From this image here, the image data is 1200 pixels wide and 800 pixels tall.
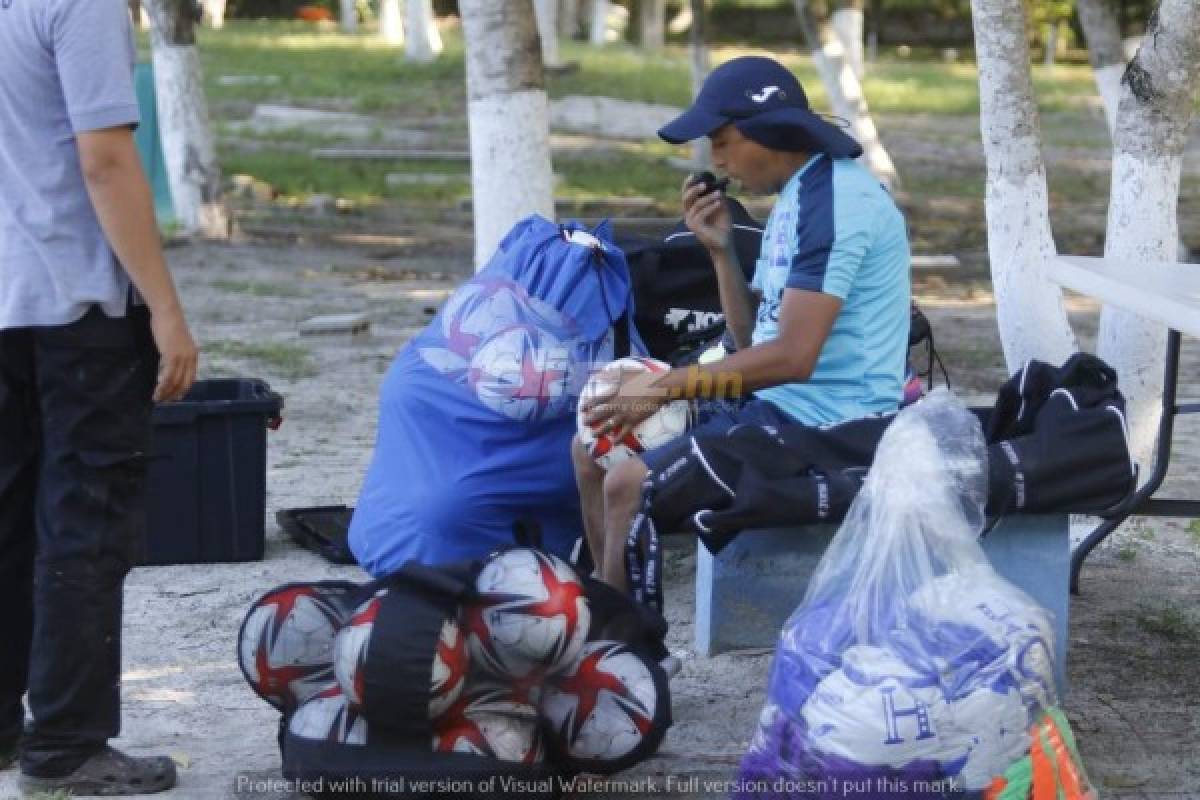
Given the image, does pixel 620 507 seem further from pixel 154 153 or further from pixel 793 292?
pixel 154 153

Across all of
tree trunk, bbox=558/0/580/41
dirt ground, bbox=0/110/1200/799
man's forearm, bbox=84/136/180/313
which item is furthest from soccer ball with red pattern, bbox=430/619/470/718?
tree trunk, bbox=558/0/580/41

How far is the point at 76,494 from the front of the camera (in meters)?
3.78

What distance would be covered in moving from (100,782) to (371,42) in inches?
1245

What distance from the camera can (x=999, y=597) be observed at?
3.64 m

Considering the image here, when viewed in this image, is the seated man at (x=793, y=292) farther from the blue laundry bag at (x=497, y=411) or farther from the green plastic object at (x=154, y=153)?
the green plastic object at (x=154, y=153)

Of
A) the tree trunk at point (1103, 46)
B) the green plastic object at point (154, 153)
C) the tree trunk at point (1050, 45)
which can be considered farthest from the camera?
the tree trunk at point (1050, 45)

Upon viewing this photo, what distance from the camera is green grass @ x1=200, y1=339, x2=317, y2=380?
9102 millimetres

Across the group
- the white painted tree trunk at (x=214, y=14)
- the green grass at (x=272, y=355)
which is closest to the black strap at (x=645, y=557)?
the green grass at (x=272, y=355)

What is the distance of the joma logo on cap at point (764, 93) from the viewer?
445 cm

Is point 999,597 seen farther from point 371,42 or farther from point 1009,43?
point 371,42

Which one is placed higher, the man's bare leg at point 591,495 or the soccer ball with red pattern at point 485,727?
the man's bare leg at point 591,495

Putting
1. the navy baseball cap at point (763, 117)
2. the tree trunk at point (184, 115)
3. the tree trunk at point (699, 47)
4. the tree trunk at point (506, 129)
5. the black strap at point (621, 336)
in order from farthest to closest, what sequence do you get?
1. the tree trunk at point (699, 47)
2. the tree trunk at point (184, 115)
3. the tree trunk at point (506, 129)
4. the black strap at point (621, 336)
5. the navy baseball cap at point (763, 117)

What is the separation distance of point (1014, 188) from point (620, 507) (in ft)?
6.67

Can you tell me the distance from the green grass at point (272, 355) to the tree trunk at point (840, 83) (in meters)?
6.45
